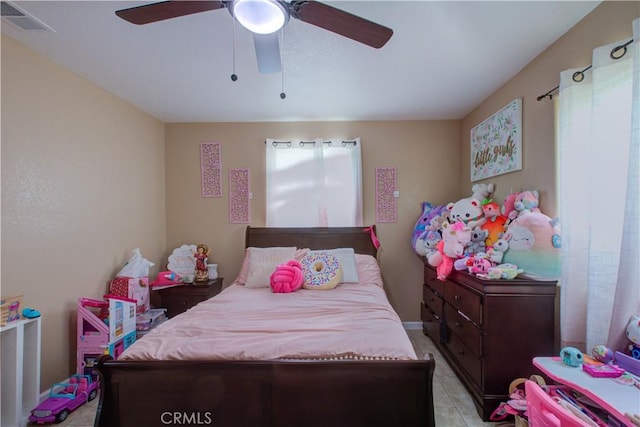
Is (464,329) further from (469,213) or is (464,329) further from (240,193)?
(240,193)

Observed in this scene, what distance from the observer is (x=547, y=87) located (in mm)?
2000

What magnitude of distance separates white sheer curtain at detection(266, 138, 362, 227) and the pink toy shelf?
1.63 metres

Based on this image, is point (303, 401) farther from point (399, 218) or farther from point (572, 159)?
point (399, 218)

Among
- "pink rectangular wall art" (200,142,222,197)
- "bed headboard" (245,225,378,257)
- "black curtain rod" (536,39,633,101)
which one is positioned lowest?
"bed headboard" (245,225,378,257)

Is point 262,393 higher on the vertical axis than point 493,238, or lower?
lower

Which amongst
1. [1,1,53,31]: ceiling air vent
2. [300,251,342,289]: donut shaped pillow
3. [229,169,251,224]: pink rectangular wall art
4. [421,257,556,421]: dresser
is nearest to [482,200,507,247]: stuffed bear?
[421,257,556,421]: dresser

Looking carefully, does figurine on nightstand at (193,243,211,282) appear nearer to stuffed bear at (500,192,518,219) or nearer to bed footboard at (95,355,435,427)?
bed footboard at (95,355,435,427)

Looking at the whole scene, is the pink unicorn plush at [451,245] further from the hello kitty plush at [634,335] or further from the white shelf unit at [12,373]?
the white shelf unit at [12,373]

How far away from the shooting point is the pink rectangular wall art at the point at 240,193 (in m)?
3.47

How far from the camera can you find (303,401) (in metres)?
1.34

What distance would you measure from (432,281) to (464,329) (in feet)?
2.47

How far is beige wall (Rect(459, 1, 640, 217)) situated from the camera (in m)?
1.52

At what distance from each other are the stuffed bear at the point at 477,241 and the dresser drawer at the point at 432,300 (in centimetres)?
58

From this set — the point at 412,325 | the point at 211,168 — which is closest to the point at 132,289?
the point at 211,168
